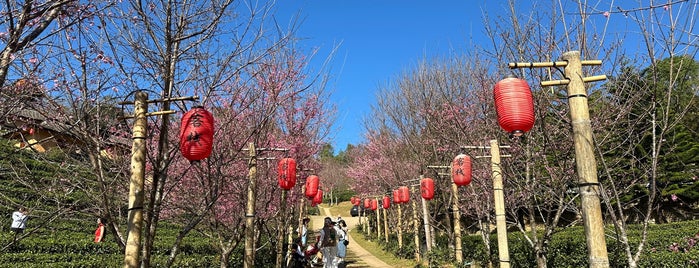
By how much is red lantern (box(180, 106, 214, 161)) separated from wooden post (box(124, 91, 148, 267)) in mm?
377

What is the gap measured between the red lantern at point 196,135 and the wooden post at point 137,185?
1.24 ft

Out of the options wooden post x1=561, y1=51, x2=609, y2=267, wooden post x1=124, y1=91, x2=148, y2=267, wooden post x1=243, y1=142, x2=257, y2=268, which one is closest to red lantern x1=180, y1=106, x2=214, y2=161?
wooden post x1=124, y1=91, x2=148, y2=267

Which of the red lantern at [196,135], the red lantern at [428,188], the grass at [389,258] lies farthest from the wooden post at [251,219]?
the grass at [389,258]

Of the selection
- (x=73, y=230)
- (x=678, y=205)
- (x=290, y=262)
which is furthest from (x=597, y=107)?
(x=678, y=205)

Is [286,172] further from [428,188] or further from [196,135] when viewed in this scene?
[428,188]

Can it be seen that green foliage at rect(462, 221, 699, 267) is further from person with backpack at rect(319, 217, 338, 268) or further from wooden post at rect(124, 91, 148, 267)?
wooden post at rect(124, 91, 148, 267)

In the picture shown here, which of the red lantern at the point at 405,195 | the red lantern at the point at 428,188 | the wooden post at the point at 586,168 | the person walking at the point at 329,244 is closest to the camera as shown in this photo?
the wooden post at the point at 586,168

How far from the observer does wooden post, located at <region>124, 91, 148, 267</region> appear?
327cm

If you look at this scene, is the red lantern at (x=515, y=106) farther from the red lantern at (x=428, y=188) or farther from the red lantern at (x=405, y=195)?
the red lantern at (x=405, y=195)

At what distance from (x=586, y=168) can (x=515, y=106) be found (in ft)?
3.08

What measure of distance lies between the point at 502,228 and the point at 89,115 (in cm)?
522

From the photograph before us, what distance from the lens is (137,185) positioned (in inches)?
133

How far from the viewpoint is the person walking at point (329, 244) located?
30.0ft

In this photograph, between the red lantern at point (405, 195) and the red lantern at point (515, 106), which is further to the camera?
the red lantern at point (405, 195)
